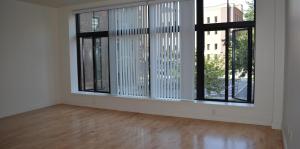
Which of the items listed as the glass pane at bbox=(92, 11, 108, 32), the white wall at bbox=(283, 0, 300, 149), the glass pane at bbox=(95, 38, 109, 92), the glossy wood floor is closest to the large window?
the glass pane at bbox=(92, 11, 108, 32)

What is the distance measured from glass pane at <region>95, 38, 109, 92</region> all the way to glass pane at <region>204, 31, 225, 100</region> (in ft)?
8.96

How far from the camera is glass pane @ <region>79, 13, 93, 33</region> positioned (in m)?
6.77

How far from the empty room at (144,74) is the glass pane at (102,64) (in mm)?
28

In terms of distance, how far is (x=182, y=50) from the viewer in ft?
17.1

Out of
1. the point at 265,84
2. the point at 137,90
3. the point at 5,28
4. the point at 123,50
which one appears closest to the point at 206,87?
the point at 265,84

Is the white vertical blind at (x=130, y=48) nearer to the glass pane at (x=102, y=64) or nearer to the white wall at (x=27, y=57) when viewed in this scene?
the glass pane at (x=102, y=64)

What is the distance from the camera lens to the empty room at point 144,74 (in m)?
4.18

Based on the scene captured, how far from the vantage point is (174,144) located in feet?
12.3

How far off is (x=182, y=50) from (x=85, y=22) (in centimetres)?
324

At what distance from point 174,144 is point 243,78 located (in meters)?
2.18

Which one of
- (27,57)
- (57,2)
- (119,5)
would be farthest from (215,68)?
(27,57)

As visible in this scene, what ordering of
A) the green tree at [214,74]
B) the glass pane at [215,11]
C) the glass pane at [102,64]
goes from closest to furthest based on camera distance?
the glass pane at [215,11]
the green tree at [214,74]
the glass pane at [102,64]

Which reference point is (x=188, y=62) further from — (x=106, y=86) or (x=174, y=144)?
(x=106, y=86)

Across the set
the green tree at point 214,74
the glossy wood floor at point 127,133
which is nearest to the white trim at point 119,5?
the green tree at point 214,74
